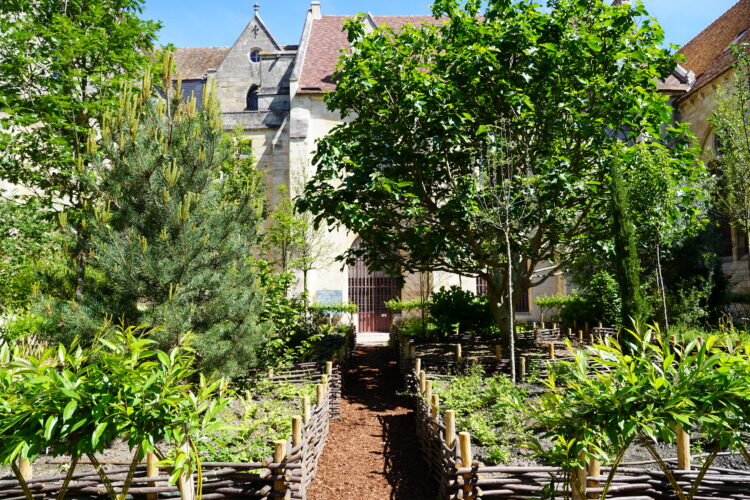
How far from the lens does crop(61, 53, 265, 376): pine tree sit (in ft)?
19.0

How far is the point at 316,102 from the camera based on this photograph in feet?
73.9

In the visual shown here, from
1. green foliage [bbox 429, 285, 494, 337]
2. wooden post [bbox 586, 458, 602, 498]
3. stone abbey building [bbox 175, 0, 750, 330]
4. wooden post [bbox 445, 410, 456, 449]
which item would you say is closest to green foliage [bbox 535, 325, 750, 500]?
wooden post [bbox 586, 458, 602, 498]

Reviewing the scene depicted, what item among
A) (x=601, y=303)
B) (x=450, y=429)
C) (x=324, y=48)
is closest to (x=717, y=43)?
(x=601, y=303)

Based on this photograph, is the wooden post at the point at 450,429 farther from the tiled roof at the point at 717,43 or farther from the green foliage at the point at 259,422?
the tiled roof at the point at 717,43

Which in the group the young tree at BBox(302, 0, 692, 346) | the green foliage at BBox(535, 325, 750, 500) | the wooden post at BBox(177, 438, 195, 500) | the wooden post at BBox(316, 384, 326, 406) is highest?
the young tree at BBox(302, 0, 692, 346)

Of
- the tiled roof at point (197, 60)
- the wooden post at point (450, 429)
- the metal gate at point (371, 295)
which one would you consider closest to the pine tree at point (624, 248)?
the wooden post at point (450, 429)

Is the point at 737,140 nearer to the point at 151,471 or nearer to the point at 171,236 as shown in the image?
the point at 171,236

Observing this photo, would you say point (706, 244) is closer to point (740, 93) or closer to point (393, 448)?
point (740, 93)

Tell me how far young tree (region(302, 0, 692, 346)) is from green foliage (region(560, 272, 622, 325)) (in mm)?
5339

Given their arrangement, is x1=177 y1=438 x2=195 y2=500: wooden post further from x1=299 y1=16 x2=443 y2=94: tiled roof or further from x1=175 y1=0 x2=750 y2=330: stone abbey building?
x1=299 y1=16 x2=443 y2=94: tiled roof

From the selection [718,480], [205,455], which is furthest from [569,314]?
[205,455]

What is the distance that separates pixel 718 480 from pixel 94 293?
7.02m

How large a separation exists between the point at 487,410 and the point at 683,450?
8.81 ft

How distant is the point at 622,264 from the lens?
9.93m
